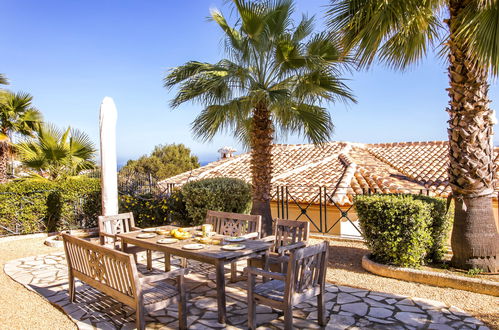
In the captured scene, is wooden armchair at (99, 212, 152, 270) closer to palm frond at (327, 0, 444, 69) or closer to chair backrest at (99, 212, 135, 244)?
chair backrest at (99, 212, 135, 244)

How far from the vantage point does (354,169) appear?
14352mm

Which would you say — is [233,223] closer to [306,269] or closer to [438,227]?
[306,269]

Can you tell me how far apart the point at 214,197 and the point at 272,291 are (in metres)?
5.17

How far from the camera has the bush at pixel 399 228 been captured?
5.31 m

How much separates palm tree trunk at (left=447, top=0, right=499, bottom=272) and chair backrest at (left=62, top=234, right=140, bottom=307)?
4635 millimetres

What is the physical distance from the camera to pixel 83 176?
10.5 meters

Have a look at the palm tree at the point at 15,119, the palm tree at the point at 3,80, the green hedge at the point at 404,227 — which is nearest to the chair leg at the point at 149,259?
the green hedge at the point at 404,227

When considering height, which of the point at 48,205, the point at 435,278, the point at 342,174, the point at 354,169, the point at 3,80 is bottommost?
the point at 435,278

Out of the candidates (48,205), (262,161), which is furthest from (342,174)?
(48,205)

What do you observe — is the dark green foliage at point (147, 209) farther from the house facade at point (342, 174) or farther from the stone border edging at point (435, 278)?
the stone border edging at point (435, 278)

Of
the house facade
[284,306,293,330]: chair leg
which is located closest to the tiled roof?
the house facade

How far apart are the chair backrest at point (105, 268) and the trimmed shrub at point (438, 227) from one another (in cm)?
448

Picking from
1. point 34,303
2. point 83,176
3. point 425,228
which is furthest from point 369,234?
point 83,176

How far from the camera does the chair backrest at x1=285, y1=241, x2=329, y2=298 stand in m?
3.24
